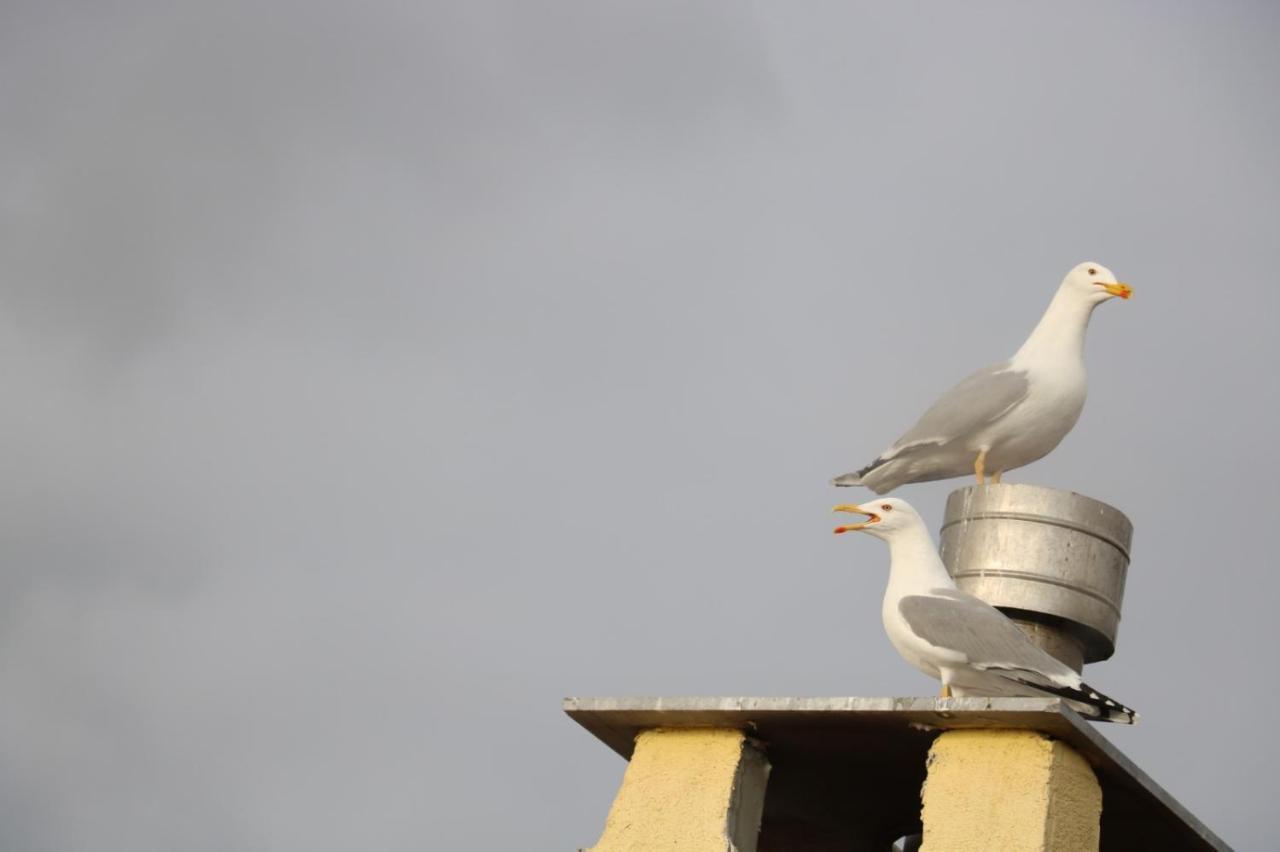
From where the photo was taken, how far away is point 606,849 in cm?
905

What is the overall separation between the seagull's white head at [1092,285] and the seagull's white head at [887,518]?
380 cm

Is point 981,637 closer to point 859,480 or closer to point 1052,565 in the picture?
point 1052,565

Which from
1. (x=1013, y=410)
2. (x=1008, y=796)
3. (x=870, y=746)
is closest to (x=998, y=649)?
(x=870, y=746)

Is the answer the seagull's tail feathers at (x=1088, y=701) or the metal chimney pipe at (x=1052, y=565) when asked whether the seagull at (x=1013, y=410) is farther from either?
Result: the seagull's tail feathers at (x=1088, y=701)

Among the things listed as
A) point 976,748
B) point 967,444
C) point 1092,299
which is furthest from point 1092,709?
point 1092,299

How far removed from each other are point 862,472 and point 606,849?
5.62m

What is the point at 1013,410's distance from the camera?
44.0 feet

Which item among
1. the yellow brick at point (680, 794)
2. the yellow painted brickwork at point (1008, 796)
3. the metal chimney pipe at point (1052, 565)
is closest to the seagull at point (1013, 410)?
the metal chimney pipe at point (1052, 565)

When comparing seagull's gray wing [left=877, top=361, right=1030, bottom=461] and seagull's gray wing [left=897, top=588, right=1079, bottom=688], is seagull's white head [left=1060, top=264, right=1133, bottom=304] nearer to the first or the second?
seagull's gray wing [left=877, top=361, right=1030, bottom=461]

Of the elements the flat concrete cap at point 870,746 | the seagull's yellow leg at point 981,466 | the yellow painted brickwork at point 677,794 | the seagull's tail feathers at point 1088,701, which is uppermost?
the seagull's yellow leg at point 981,466

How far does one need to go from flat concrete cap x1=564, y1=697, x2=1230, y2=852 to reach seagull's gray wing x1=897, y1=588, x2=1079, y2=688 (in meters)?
0.67

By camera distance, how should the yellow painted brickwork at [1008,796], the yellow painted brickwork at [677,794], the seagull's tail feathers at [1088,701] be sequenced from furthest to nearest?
the seagull's tail feathers at [1088,701] < the yellow painted brickwork at [677,794] < the yellow painted brickwork at [1008,796]

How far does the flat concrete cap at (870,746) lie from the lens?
28.0ft

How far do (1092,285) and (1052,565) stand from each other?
359cm
